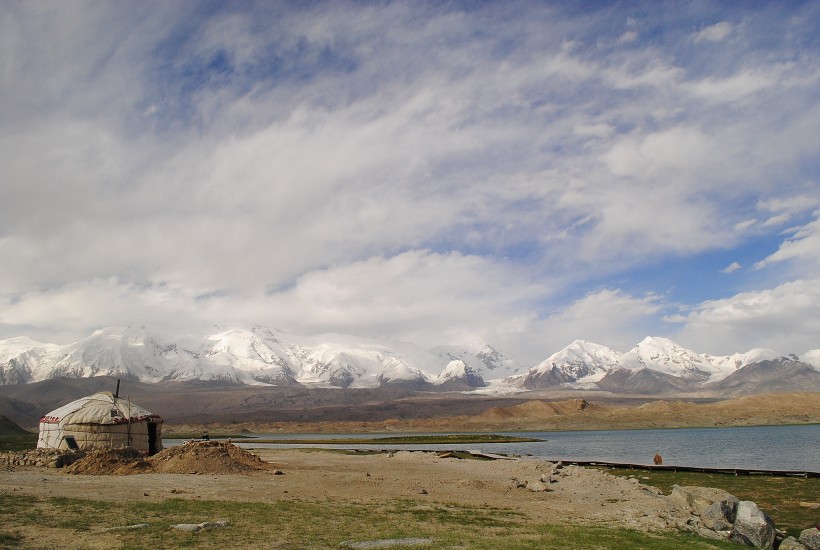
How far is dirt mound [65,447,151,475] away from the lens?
3572 centimetres

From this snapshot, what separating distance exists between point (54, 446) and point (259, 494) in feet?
89.0

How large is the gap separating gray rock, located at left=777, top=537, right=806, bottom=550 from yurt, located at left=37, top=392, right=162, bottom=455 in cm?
4391

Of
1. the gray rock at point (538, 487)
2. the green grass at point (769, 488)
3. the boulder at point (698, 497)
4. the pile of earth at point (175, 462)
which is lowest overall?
the green grass at point (769, 488)

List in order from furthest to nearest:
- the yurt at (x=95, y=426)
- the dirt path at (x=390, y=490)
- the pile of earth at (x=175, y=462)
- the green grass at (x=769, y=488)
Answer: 1. the yurt at (x=95, y=426)
2. the pile of earth at (x=175, y=462)
3. the green grass at (x=769, y=488)
4. the dirt path at (x=390, y=490)

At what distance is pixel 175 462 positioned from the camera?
38.1 metres

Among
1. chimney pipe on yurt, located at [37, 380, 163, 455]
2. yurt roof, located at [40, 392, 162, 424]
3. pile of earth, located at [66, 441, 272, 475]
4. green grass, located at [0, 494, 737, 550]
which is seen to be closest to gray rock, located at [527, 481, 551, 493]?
green grass, located at [0, 494, 737, 550]

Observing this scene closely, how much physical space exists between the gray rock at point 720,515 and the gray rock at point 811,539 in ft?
7.69

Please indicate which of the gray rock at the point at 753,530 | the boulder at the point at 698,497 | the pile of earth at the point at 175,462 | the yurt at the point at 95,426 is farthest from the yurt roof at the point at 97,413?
the gray rock at the point at 753,530

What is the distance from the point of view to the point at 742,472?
44.0 m

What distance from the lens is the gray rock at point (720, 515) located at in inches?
888

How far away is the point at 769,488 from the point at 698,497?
1328 cm

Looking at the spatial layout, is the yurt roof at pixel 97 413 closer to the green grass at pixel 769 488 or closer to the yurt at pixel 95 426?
the yurt at pixel 95 426

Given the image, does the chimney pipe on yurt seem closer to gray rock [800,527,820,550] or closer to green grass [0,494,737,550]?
green grass [0,494,737,550]

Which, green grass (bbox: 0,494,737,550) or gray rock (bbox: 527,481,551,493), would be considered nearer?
green grass (bbox: 0,494,737,550)
